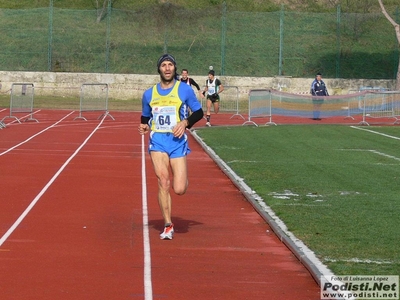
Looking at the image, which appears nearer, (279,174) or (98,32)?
(279,174)

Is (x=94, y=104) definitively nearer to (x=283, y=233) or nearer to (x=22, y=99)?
(x=22, y=99)

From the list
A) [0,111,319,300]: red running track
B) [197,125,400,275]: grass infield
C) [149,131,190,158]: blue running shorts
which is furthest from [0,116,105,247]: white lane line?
[197,125,400,275]: grass infield

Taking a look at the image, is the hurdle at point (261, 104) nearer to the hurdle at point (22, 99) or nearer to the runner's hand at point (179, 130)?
the hurdle at point (22, 99)

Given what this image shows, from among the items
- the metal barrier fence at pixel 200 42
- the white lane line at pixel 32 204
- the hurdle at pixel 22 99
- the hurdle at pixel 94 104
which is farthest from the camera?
the metal barrier fence at pixel 200 42

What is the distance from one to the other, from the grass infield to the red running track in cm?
49

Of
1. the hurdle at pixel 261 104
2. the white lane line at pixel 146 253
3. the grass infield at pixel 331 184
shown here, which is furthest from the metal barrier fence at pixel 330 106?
the white lane line at pixel 146 253

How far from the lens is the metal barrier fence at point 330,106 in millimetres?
33969

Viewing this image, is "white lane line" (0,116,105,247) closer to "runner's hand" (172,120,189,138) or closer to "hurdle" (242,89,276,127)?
"runner's hand" (172,120,189,138)

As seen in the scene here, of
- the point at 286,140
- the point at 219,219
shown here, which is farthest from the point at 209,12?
the point at 219,219

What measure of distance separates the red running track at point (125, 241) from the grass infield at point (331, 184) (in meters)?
0.49

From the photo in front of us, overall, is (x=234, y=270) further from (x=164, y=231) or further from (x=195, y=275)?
(x=164, y=231)

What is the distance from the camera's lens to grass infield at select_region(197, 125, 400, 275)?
32.7 feet

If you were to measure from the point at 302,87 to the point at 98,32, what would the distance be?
1256cm

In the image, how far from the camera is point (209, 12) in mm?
54031
